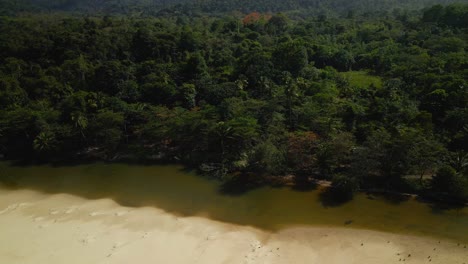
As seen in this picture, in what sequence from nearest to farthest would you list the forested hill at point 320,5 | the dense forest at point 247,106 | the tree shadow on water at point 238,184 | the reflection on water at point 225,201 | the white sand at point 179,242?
the white sand at point 179,242
the reflection on water at point 225,201
the dense forest at point 247,106
the tree shadow on water at point 238,184
the forested hill at point 320,5

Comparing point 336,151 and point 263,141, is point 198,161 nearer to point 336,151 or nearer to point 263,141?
point 263,141

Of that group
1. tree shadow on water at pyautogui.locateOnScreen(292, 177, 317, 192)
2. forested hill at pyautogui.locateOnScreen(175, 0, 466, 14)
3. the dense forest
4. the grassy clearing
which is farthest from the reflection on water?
forested hill at pyautogui.locateOnScreen(175, 0, 466, 14)

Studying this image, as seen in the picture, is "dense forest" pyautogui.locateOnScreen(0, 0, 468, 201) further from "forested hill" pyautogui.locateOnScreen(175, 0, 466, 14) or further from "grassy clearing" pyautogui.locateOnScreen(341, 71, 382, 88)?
"forested hill" pyautogui.locateOnScreen(175, 0, 466, 14)

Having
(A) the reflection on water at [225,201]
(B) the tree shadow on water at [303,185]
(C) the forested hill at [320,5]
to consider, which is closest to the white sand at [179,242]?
(A) the reflection on water at [225,201]

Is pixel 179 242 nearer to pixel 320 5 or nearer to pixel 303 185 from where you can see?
pixel 303 185

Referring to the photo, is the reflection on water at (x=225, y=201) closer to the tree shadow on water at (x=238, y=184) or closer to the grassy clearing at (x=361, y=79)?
the tree shadow on water at (x=238, y=184)

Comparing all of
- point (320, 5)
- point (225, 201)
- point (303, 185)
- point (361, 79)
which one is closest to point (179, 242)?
point (225, 201)
